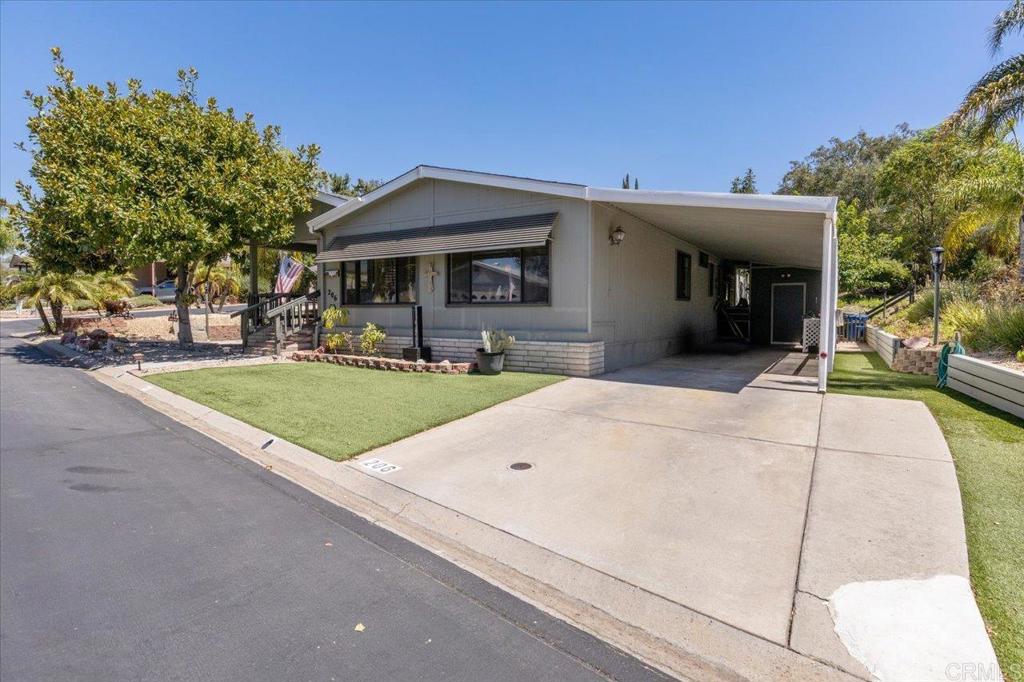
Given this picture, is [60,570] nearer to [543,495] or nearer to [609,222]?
[543,495]

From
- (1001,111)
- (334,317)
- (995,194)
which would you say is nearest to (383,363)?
(334,317)

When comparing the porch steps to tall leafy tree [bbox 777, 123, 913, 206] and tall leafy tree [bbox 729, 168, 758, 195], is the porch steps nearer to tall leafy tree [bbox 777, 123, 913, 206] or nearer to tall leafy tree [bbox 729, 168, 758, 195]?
tall leafy tree [bbox 777, 123, 913, 206]

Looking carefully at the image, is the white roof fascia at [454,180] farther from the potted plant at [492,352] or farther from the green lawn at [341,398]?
the green lawn at [341,398]

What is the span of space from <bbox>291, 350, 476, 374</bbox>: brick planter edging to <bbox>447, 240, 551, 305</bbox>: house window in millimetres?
1679

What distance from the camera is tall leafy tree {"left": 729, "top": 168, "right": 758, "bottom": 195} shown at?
50.6 m

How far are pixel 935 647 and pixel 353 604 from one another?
274cm

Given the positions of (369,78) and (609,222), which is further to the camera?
(369,78)

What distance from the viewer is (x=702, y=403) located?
23.4 ft

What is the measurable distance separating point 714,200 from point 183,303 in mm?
14345

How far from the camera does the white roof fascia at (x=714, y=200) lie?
7.11 meters

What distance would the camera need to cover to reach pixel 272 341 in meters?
14.1

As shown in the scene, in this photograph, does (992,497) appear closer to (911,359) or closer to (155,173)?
(911,359)

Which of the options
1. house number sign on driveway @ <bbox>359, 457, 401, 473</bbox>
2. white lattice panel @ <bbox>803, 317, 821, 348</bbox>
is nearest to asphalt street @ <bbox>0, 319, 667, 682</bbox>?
house number sign on driveway @ <bbox>359, 457, 401, 473</bbox>

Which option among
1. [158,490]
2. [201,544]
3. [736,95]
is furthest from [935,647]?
[736,95]
